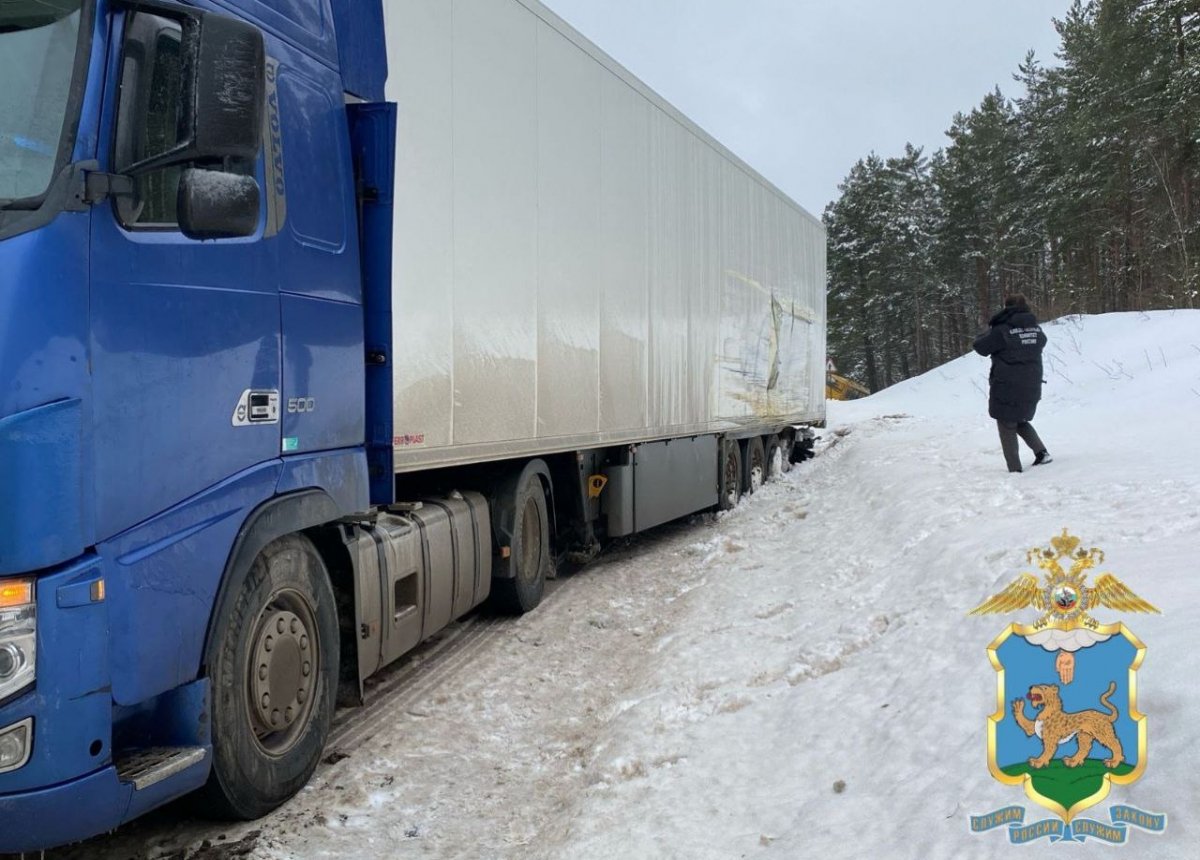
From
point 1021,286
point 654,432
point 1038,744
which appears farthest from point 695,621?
point 1021,286

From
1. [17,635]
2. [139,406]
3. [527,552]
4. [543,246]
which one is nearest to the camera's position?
[17,635]

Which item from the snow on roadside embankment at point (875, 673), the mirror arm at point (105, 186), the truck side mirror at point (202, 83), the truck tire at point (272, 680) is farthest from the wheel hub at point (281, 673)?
the truck side mirror at point (202, 83)

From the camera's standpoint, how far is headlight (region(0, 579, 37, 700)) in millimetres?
2596

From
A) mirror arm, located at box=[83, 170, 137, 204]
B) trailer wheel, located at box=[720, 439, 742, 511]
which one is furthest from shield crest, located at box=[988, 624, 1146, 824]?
trailer wheel, located at box=[720, 439, 742, 511]

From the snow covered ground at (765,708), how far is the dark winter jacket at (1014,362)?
72cm

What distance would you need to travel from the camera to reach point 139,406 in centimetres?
299

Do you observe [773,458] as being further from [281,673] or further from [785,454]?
[281,673]

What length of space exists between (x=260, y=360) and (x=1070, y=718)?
10.7 ft

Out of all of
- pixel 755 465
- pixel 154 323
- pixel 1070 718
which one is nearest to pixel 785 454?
pixel 755 465

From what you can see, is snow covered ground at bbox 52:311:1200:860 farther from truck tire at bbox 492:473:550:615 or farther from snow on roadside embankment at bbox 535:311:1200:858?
truck tire at bbox 492:473:550:615

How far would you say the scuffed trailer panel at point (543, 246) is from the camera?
5316 millimetres

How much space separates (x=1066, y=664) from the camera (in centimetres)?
339

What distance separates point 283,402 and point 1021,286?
5332cm

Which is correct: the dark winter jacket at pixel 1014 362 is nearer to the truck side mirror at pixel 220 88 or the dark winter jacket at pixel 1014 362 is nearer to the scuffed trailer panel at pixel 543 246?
the scuffed trailer panel at pixel 543 246
